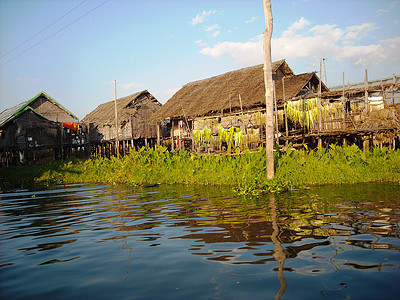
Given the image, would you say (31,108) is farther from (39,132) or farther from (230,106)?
(230,106)

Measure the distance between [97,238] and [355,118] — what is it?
15.5m

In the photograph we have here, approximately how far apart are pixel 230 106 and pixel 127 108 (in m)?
14.0

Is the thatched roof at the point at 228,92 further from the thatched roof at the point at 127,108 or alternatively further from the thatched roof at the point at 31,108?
the thatched roof at the point at 31,108

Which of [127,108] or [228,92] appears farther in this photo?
[127,108]

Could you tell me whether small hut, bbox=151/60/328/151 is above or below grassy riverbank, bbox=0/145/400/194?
above

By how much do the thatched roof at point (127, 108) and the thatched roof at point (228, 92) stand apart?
5.37 meters

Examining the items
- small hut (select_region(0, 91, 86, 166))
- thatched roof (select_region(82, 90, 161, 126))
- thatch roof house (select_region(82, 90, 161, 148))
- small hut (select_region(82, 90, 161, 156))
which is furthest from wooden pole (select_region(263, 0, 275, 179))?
small hut (select_region(0, 91, 86, 166))

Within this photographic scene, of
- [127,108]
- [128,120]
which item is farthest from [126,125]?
[127,108]

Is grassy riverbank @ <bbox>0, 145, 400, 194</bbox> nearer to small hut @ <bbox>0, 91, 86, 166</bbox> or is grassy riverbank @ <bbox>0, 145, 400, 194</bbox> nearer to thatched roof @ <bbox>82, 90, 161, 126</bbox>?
small hut @ <bbox>0, 91, 86, 166</bbox>

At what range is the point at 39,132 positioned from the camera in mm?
26531

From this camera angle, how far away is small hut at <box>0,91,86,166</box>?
2597 centimetres

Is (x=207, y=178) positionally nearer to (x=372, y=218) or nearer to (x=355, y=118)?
(x=372, y=218)

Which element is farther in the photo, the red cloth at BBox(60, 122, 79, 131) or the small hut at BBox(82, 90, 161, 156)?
the red cloth at BBox(60, 122, 79, 131)

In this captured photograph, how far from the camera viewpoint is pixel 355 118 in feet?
55.4
